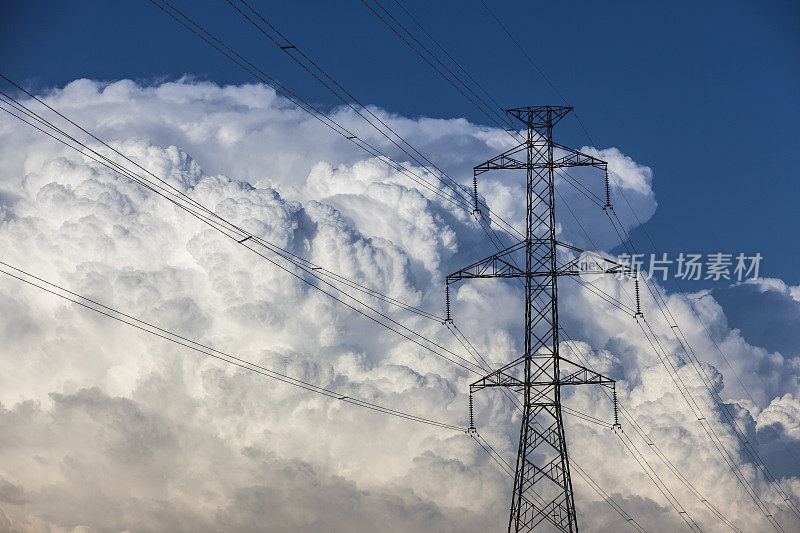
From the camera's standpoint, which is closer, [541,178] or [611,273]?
[611,273]

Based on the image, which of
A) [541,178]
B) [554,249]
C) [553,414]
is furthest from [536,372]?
[541,178]

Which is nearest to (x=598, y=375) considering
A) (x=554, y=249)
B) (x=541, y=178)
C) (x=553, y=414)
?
(x=553, y=414)

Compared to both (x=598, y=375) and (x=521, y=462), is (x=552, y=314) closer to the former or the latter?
(x=598, y=375)

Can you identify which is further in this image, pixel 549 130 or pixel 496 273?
pixel 549 130

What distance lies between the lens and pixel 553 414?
2975 inches

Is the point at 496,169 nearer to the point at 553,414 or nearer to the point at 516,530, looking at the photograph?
the point at 553,414

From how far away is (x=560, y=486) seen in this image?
7425cm

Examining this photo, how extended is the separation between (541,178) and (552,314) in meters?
10.3

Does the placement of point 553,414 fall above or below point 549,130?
below

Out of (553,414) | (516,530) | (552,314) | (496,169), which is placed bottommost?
(516,530)

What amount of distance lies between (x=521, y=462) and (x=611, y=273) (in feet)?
44.0

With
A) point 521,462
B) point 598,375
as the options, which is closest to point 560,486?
point 521,462

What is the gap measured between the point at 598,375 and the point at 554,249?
350 inches

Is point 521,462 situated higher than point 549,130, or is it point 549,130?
point 549,130
